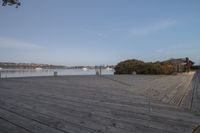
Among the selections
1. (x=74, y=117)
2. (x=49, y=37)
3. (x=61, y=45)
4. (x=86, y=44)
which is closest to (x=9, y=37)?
(x=49, y=37)

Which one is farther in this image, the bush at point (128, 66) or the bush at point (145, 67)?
the bush at point (128, 66)

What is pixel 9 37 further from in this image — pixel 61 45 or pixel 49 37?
pixel 61 45

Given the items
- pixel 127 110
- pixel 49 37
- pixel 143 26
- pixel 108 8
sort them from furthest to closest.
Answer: pixel 49 37
pixel 143 26
pixel 108 8
pixel 127 110

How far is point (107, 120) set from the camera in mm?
3020

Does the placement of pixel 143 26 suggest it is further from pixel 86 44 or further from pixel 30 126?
pixel 30 126

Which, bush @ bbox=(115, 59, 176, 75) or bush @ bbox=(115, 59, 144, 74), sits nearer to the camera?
bush @ bbox=(115, 59, 176, 75)

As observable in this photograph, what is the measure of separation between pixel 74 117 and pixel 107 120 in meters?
0.56

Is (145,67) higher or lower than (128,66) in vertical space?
lower

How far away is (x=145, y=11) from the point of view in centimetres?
1706

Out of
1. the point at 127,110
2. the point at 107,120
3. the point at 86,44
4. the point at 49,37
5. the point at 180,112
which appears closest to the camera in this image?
the point at 107,120

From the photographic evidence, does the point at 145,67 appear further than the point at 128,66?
No

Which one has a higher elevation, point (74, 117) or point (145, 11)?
point (145, 11)

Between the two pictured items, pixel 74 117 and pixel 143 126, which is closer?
pixel 143 126

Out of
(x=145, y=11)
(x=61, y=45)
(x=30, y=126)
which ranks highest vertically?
(x=145, y=11)
